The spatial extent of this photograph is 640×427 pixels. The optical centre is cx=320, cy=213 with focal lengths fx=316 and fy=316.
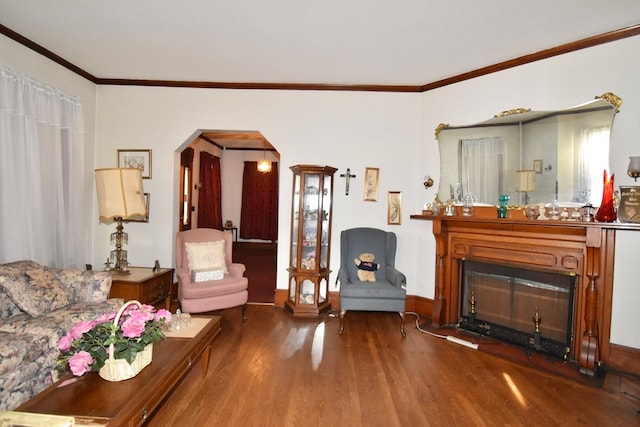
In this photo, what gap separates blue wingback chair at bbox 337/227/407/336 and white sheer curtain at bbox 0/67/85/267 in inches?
122

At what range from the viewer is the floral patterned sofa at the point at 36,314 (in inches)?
72.7

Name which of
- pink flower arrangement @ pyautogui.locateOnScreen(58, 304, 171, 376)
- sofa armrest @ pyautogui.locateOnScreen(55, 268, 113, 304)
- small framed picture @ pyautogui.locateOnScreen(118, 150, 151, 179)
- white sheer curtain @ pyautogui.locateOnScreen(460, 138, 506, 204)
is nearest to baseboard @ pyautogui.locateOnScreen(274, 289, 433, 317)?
white sheer curtain @ pyautogui.locateOnScreen(460, 138, 506, 204)

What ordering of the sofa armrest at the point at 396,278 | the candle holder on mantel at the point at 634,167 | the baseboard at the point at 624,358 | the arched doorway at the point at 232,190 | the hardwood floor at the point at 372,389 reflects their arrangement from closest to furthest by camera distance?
the hardwood floor at the point at 372,389, the candle holder on mantel at the point at 634,167, the baseboard at the point at 624,358, the sofa armrest at the point at 396,278, the arched doorway at the point at 232,190

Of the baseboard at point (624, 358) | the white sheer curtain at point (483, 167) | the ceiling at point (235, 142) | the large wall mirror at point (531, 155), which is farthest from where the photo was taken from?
the ceiling at point (235, 142)

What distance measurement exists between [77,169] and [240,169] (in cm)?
480

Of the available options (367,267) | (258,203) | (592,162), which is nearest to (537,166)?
(592,162)

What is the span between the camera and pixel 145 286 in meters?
3.06

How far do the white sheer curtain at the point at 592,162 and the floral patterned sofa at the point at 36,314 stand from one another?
4.12m

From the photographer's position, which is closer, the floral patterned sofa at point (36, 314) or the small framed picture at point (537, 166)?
the floral patterned sofa at point (36, 314)

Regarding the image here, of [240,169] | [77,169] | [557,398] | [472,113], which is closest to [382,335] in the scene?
[557,398]

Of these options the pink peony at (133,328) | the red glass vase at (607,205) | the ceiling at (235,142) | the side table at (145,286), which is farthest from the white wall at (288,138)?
the pink peony at (133,328)

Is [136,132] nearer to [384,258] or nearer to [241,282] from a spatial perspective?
[241,282]

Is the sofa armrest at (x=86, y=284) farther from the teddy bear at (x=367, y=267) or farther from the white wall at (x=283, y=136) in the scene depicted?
the teddy bear at (x=367, y=267)

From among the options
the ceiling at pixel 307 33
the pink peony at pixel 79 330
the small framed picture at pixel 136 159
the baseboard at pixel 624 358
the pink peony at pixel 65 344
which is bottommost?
the baseboard at pixel 624 358
